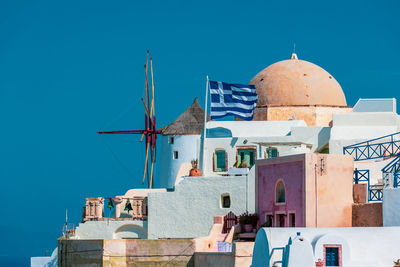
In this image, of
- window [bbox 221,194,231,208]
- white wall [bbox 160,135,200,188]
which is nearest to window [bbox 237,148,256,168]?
window [bbox 221,194,231,208]

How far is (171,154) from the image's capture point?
57.4 m

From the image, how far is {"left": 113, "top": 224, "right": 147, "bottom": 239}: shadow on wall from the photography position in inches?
2092

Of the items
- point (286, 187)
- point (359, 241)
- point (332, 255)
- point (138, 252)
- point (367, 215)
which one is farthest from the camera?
point (138, 252)

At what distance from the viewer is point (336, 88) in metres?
59.1

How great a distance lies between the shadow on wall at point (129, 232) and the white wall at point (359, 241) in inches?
575

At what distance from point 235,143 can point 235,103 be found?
7.58ft

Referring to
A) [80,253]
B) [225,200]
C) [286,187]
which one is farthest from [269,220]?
[80,253]

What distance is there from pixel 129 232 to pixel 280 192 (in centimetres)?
1048

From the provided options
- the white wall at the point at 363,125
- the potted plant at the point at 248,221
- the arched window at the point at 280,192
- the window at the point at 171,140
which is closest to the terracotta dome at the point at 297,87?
the white wall at the point at 363,125

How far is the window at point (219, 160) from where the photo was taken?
2124 inches

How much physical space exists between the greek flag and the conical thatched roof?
3067mm

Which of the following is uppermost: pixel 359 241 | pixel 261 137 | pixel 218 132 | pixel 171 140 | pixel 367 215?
pixel 218 132

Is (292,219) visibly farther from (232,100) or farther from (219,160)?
(232,100)

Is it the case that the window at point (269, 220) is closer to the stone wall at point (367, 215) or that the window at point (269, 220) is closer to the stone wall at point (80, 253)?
the stone wall at point (367, 215)
